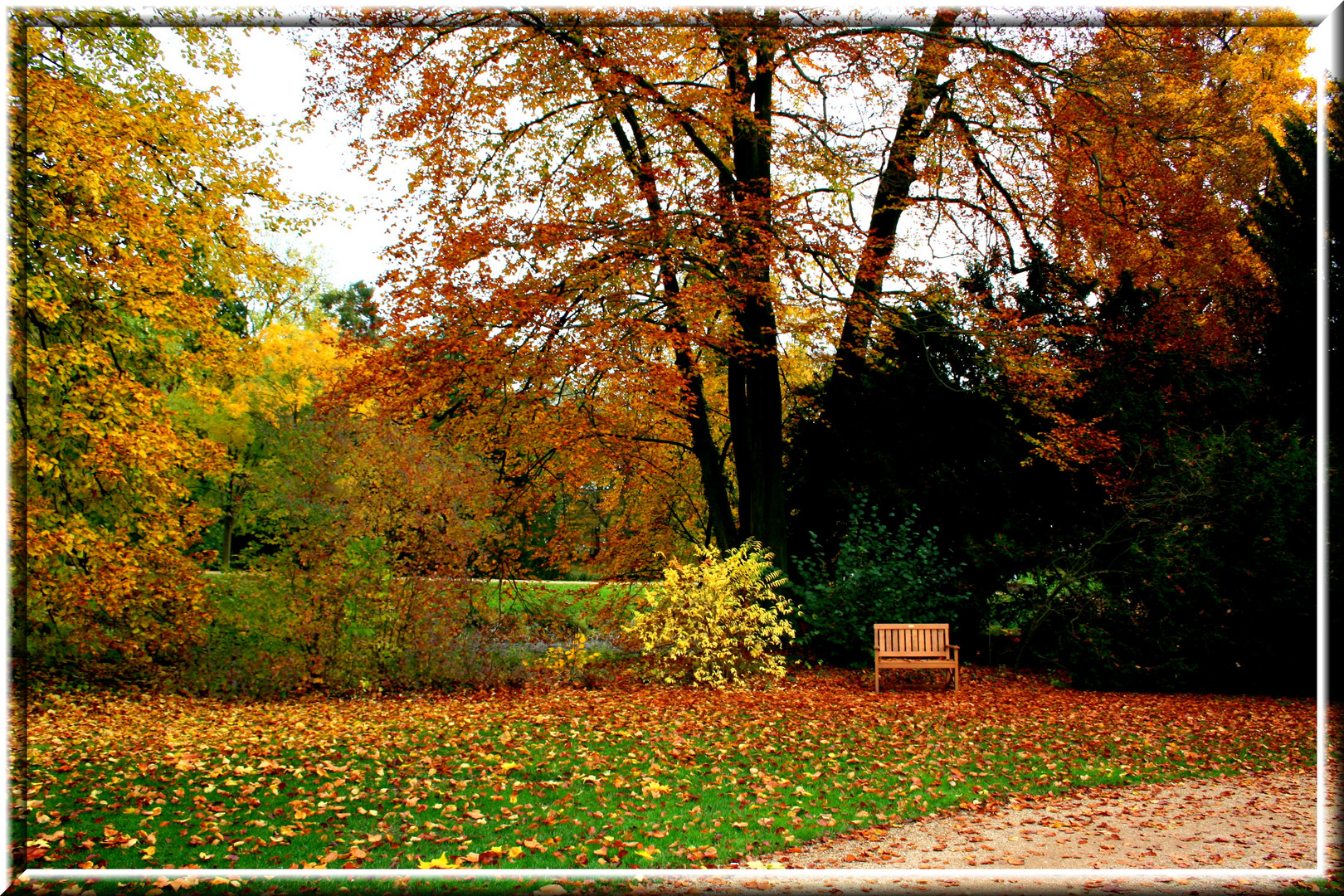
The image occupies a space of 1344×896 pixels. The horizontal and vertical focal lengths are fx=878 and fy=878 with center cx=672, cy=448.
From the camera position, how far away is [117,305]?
24.8 feet

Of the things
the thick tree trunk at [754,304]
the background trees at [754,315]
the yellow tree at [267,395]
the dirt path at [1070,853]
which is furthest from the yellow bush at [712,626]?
the yellow tree at [267,395]

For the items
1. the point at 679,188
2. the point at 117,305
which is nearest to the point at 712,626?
the point at 679,188

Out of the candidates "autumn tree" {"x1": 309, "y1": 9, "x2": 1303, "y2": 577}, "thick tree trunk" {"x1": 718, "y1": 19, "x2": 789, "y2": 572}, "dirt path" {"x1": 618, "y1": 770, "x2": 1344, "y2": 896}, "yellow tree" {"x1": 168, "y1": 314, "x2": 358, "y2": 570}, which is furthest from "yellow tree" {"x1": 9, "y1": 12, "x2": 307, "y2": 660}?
"dirt path" {"x1": 618, "y1": 770, "x2": 1344, "y2": 896}

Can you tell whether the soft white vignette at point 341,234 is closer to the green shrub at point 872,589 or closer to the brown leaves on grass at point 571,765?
the brown leaves on grass at point 571,765

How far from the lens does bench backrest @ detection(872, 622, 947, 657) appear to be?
28.1 ft

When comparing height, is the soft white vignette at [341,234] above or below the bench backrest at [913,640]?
above

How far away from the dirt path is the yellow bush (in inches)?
148

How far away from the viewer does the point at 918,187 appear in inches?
434

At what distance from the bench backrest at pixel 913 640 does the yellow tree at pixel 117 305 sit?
641 cm

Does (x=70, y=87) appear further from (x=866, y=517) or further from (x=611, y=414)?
(x=866, y=517)

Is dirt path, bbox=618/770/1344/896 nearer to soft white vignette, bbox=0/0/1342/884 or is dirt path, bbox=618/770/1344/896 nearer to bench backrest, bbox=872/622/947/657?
soft white vignette, bbox=0/0/1342/884

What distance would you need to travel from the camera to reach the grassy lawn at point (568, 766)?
4020 millimetres

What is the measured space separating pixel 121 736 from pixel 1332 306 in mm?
9197

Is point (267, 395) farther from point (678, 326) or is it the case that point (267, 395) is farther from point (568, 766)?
point (568, 766)
